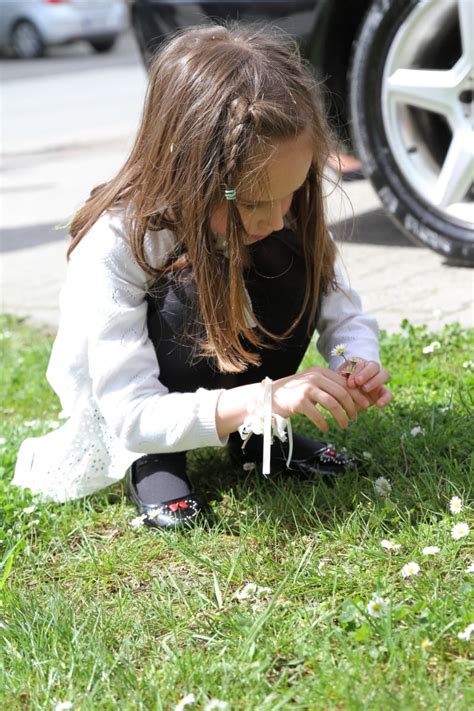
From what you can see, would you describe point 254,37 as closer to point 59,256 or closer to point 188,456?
point 188,456

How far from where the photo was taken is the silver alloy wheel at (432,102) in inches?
133

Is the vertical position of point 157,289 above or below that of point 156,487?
above

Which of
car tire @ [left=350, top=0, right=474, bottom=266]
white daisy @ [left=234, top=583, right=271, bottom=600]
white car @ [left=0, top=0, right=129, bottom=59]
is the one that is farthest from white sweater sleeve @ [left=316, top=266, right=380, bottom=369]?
white car @ [left=0, top=0, right=129, bottom=59]

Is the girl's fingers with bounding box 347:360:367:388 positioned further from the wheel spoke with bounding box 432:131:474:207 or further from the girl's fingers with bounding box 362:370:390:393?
the wheel spoke with bounding box 432:131:474:207

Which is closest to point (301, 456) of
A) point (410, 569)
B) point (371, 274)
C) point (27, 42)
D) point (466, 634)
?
point (410, 569)

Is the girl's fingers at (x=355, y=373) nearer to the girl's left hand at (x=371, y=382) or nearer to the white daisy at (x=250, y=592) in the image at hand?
the girl's left hand at (x=371, y=382)

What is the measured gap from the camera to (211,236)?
2.19 metres

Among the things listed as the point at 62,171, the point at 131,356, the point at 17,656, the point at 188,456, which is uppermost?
the point at 131,356

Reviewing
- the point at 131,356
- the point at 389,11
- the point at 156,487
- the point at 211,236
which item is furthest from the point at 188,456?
the point at 389,11

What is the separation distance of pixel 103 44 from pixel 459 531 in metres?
15.9

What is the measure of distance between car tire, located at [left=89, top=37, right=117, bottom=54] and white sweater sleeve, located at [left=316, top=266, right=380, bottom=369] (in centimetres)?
1502

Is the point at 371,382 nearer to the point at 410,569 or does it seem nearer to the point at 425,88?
the point at 410,569

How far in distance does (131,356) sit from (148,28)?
2554mm

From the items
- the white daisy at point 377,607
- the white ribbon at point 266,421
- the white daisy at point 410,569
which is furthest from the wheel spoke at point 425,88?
the white daisy at point 377,607
